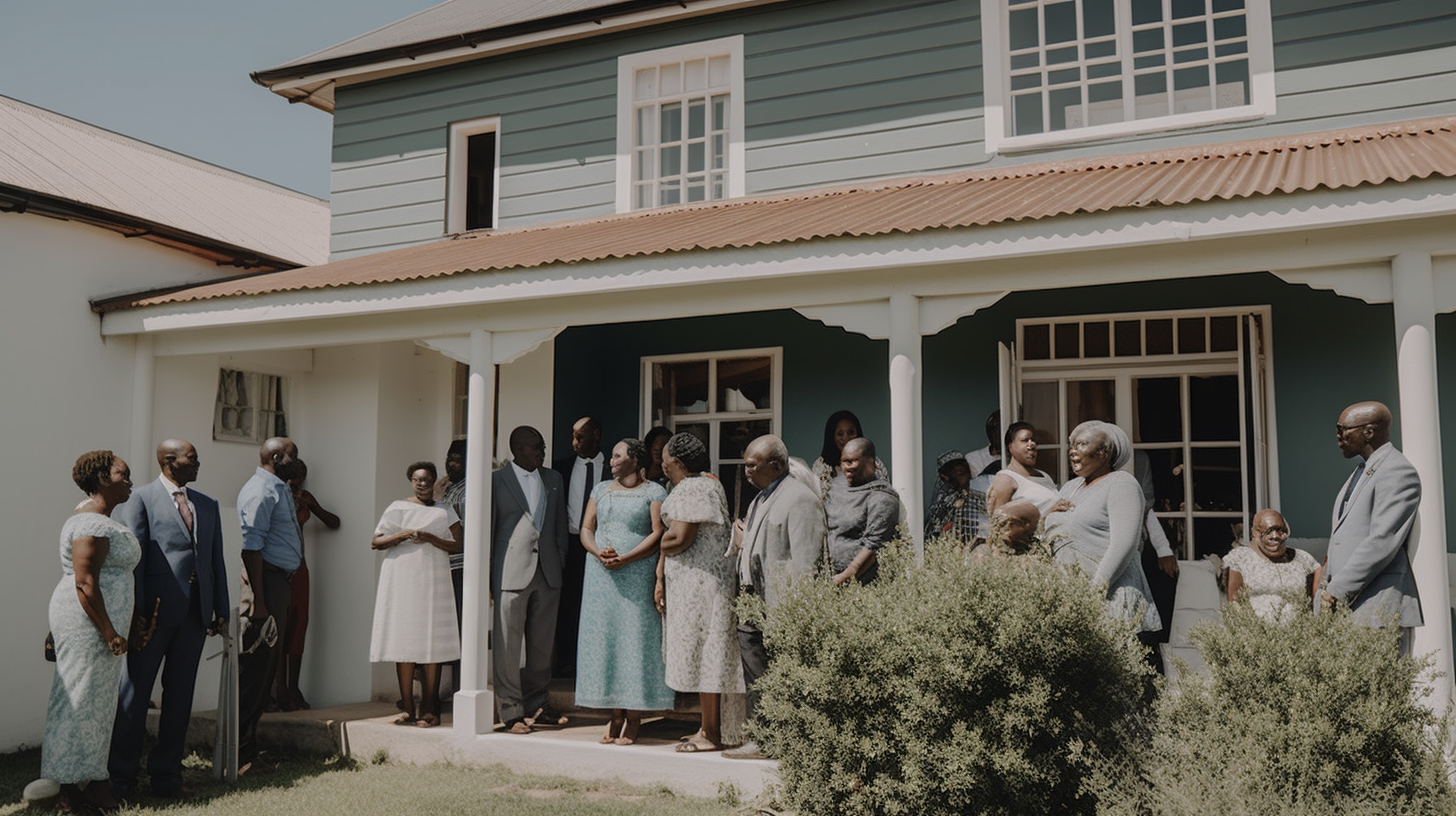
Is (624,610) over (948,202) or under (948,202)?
under

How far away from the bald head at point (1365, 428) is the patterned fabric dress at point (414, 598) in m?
5.62

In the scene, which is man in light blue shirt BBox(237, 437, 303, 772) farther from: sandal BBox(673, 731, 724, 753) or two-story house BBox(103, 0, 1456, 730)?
sandal BBox(673, 731, 724, 753)

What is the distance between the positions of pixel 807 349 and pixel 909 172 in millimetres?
1628

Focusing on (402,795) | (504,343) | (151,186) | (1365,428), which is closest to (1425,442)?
(1365,428)

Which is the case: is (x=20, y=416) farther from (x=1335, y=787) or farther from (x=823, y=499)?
(x=1335, y=787)

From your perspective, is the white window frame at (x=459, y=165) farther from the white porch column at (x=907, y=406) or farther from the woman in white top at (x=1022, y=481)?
the woman in white top at (x=1022, y=481)

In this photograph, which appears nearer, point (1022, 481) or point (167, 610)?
point (167, 610)

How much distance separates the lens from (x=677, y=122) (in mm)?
10992

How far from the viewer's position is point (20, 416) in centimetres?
874

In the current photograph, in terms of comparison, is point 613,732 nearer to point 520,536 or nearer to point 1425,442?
point 520,536

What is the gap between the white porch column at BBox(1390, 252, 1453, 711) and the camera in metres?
5.74

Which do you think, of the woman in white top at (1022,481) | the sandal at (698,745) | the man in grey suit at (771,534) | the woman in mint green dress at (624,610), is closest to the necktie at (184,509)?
the woman in mint green dress at (624,610)

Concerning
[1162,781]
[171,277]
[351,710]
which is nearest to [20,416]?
[171,277]

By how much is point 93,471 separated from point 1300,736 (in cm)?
585
